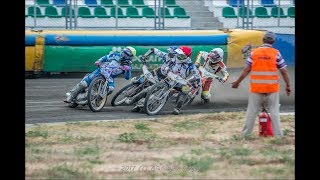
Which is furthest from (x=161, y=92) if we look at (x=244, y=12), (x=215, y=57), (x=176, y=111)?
(x=244, y=12)

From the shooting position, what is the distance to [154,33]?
2256cm

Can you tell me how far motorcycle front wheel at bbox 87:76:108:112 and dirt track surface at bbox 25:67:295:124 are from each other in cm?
15

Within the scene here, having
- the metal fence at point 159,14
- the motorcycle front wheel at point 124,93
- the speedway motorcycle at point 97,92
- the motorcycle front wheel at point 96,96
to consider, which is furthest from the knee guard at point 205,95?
the metal fence at point 159,14

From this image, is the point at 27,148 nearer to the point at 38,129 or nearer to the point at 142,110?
the point at 38,129

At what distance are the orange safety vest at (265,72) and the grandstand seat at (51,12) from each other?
13.0 meters

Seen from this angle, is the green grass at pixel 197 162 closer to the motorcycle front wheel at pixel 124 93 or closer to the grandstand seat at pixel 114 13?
the motorcycle front wheel at pixel 124 93

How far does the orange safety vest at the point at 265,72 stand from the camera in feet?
38.7

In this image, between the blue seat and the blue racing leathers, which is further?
the blue seat

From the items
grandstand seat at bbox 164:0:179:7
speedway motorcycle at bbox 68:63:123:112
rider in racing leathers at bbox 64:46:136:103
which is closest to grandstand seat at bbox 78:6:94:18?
grandstand seat at bbox 164:0:179:7

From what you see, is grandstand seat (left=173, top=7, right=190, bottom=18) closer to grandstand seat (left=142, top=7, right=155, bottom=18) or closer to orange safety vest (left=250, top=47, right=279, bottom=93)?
grandstand seat (left=142, top=7, right=155, bottom=18)

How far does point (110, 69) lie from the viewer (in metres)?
16.0

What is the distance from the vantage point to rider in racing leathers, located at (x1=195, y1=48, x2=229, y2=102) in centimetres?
1689

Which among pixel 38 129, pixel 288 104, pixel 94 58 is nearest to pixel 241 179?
pixel 38 129

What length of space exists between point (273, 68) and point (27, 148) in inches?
169
